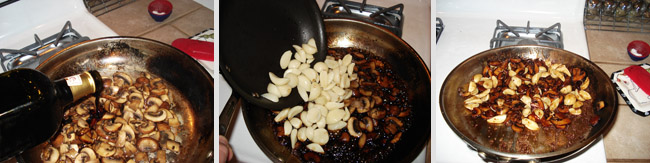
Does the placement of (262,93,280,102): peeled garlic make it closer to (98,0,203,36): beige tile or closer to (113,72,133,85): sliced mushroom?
(113,72,133,85): sliced mushroom

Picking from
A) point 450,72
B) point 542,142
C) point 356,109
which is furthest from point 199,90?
point 542,142

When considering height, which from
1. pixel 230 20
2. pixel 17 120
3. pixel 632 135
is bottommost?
pixel 632 135

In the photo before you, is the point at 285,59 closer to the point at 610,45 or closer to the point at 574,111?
the point at 574,111

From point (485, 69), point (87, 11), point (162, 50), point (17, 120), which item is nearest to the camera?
point (17, 120)

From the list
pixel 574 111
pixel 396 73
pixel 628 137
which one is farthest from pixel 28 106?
pixel 628 137

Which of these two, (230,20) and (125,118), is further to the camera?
(125,118)

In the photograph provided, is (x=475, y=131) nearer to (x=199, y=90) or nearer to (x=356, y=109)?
(x=356, y=109)

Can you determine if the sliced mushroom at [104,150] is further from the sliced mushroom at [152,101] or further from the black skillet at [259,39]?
the black skillet at [259,39]
